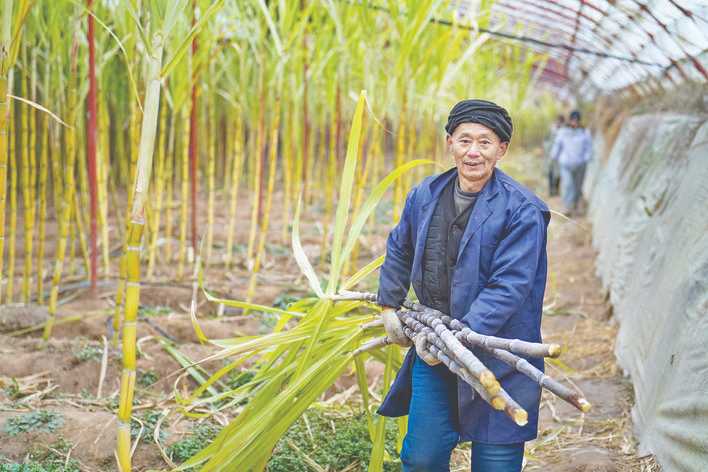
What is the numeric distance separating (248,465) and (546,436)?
1.28 meters

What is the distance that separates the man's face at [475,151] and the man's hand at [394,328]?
40 cm

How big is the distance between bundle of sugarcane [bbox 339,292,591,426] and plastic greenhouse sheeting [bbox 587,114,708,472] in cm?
64

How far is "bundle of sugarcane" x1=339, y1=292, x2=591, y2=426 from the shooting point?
4.30ft

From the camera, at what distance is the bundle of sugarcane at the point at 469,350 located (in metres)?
1.31

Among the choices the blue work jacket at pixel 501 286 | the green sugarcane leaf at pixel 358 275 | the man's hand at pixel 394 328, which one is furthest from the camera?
the green sugarcane leaf at pixel 358 275

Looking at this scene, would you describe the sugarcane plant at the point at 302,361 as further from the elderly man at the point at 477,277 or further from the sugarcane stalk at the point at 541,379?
the sugarcane stalk at the point at 541,379

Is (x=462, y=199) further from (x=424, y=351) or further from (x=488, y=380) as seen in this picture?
(x=488, y=380)

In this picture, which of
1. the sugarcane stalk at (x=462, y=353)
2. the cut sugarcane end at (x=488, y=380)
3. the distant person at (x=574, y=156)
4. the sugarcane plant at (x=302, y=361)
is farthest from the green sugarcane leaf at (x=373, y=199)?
the distant person at (x=574, y=156)

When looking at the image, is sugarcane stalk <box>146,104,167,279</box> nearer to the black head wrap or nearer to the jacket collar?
the jacket collar

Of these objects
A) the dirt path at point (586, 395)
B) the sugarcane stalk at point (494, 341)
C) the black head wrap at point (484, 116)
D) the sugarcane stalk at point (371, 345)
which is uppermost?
the black head wrap at point (484, 116)

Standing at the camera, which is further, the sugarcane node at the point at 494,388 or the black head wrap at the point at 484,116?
the black head wrap at the point at 484,116

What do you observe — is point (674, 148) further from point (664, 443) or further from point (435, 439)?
point (435, 439)

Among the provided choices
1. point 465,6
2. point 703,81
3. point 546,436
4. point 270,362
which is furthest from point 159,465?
point 465,6

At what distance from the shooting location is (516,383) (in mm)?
1660
